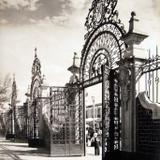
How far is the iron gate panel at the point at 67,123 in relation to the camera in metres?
6.64

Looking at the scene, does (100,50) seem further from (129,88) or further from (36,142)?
(36,142)

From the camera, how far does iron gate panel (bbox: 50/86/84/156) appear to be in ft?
21.8

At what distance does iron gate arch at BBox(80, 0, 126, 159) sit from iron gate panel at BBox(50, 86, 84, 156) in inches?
11.4

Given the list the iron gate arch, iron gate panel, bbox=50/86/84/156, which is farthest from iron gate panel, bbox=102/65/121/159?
iron gate panel, bbox=50/86/84/156

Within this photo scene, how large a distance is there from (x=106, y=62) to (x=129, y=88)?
1117mm

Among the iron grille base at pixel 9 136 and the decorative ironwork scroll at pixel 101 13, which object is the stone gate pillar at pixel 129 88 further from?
the iron grille base at pixel 9 136

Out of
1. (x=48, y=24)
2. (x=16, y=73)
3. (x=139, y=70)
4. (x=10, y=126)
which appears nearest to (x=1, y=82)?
(x=16, y=73)

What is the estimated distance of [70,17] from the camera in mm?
5242

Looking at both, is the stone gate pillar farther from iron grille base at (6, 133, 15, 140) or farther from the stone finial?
iron grille base at (6, 133, 15, 140)

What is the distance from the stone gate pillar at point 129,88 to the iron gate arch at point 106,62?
236 mm

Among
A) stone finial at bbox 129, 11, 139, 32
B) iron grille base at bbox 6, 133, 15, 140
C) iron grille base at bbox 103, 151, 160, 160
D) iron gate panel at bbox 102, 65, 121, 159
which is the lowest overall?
iron grille base at bbox 6, 133, 15, 140

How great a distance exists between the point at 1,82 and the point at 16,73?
26 cm

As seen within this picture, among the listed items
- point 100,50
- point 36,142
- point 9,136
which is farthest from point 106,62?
point 9,136

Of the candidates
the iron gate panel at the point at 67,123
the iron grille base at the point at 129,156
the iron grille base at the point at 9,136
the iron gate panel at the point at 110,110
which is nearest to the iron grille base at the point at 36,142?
the iron gate panel at the point at 67,123
